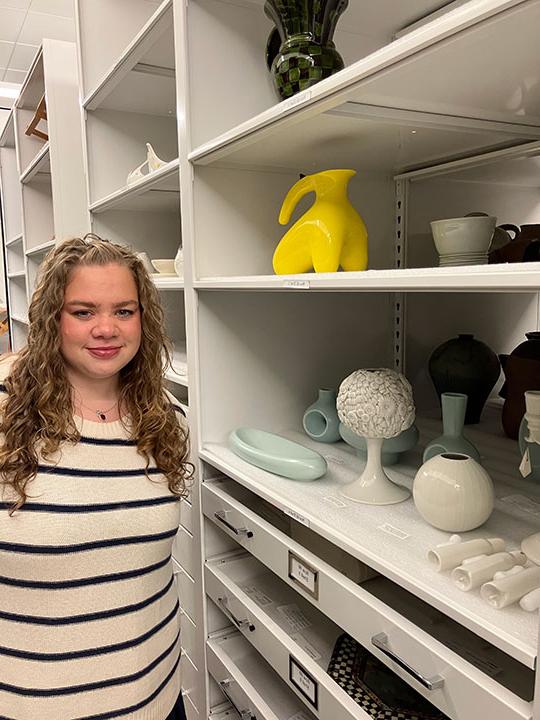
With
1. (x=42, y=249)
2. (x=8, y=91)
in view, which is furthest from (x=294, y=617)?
(x=8, y=91)

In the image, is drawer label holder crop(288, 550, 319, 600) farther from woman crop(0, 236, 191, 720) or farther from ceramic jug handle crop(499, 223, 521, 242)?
ceramic jug handle crop(499, 223, 521, 242)

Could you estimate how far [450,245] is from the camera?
961 millimetres

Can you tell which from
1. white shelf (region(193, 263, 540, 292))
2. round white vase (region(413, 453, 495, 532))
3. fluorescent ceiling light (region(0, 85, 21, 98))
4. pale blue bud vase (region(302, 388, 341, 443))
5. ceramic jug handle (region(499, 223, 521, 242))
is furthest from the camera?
fluorescent ceiling light (region(0, 85, 21, 98))

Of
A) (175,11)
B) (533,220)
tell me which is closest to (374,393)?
(533,220)

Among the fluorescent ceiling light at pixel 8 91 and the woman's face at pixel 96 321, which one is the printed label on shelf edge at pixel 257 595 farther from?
the fluorescent ceiling light at pixel 8 91

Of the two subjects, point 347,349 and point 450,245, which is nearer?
point 450,245

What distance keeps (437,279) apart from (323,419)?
0.81 metres

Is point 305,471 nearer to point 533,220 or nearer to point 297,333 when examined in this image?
point 297,333

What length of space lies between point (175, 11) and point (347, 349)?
90cm

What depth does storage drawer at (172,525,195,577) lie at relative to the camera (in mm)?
1593

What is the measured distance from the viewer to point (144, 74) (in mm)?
1825

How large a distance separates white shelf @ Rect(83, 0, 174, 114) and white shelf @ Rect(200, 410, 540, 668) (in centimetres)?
105

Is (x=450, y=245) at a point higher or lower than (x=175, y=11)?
lower

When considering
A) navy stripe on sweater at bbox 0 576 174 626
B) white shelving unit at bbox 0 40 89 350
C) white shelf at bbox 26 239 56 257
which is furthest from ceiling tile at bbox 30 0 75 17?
navy stripe on sweater at bbox 0 576 174 626
